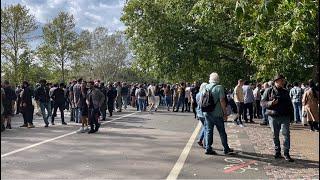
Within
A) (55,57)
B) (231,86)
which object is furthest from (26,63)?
(231,86)

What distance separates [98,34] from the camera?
75.4m

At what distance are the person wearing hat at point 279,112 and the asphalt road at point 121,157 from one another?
51 centimetres

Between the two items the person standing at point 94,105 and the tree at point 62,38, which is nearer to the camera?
the person standing at point 94,105

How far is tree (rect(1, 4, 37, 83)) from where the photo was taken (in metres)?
43.9

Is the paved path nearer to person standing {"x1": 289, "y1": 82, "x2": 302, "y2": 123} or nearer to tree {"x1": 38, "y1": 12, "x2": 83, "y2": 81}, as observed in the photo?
person standing {"x1": 289, "y1": 82, "x2": 302, "y2": 123}

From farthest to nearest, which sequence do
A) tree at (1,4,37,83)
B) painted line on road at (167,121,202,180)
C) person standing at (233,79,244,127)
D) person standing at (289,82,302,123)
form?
tree at (1,4,37,83) < person standing at (289,82,302,123) < person standing at (233,79,244,127) < painted line on road at (167,121,202,180)

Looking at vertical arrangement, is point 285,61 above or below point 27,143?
above

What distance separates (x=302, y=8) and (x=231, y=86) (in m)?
26.9

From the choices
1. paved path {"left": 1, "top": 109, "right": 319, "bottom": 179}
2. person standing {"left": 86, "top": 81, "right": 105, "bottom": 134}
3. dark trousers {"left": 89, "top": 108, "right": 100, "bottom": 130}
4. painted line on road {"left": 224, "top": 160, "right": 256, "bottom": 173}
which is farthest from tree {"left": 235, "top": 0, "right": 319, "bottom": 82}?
dark trousers {"left": 89, "top": 108, "right": 100, "bottom": 130}

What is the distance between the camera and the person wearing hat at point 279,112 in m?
9.83

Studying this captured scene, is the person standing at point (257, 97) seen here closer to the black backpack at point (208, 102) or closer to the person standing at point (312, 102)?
the person standing at point (312, 102)

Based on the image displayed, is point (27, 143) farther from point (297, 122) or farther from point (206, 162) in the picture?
point (297, 122)

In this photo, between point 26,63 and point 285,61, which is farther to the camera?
point 26,63

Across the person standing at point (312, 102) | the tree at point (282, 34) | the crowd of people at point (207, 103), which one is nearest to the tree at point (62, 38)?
the crowd of people at point (207, 103)
